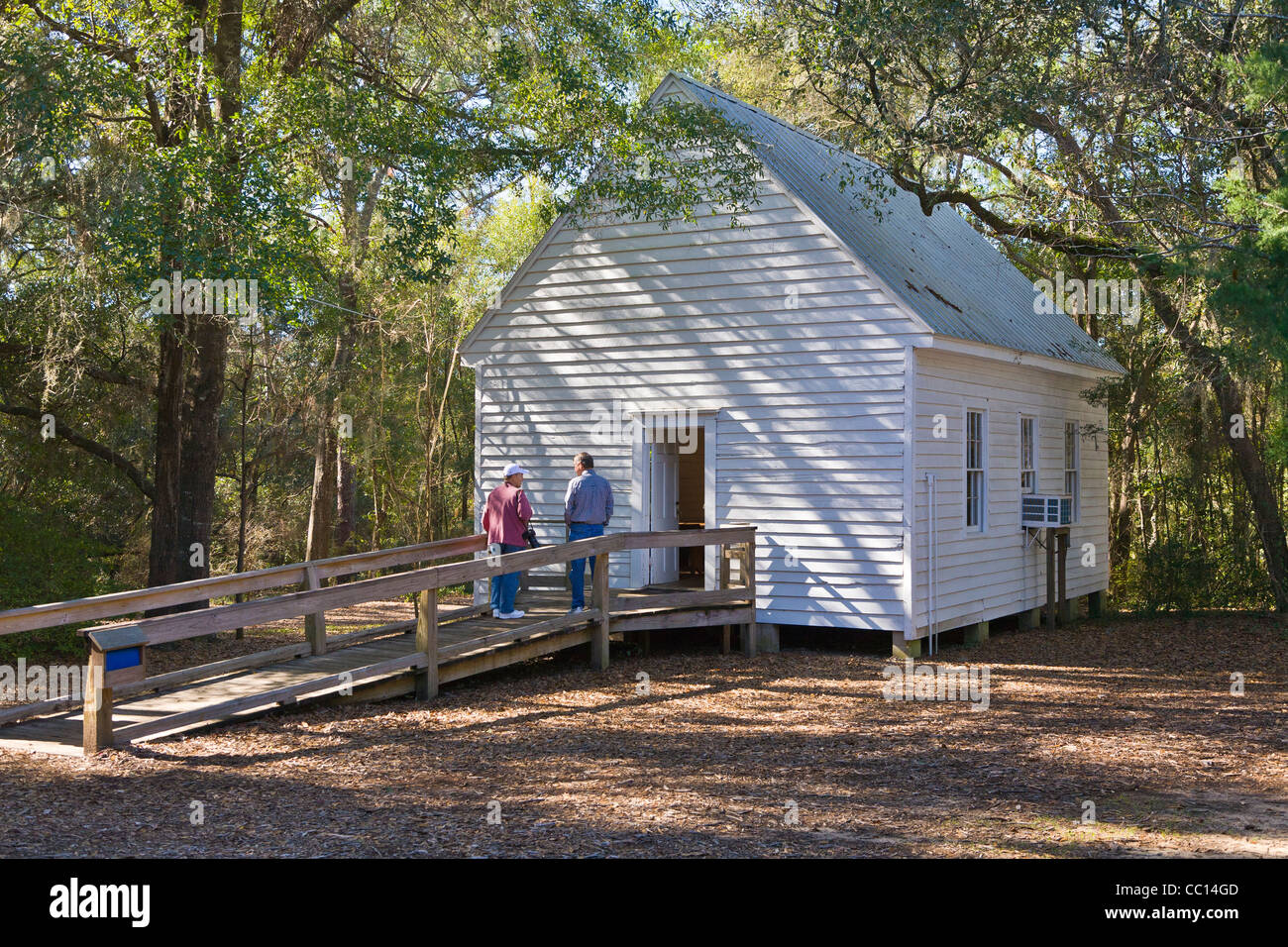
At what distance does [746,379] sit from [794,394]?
2.04ft

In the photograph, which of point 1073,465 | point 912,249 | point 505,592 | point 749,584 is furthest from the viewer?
point 1073,465

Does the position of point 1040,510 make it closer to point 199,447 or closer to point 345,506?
point 199,447

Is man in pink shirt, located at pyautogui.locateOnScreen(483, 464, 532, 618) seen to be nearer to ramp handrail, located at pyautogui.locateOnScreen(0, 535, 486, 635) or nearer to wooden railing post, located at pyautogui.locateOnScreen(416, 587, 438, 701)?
ramp handrail, located at pyautogui.locateOnScreen(0, 535, 486, 635)

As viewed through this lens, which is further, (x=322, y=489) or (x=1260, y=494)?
(x=322, y=489)

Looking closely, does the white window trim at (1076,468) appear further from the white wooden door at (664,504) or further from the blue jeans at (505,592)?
the blue jeans at (505,592)

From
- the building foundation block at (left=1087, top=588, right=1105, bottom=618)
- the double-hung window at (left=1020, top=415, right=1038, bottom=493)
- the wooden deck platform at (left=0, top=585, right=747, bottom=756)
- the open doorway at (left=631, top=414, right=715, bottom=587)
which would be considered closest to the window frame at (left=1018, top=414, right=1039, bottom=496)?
the double-hung window at (left=1020, top=415, right=1038, bottom=493)

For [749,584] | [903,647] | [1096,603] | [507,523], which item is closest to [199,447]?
[507,523]

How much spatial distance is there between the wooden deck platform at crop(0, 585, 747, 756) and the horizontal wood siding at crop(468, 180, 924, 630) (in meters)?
1.27

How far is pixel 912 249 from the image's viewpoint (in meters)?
15.4

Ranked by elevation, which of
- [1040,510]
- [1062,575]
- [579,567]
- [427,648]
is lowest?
[427,648]

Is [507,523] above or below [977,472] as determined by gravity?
below

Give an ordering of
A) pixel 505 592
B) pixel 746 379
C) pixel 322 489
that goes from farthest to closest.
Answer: pixel 322 489
pixel 746 379
pixel 505 592

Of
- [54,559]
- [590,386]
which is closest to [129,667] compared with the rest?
[54,559]

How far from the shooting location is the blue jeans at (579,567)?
1224 centimetres
